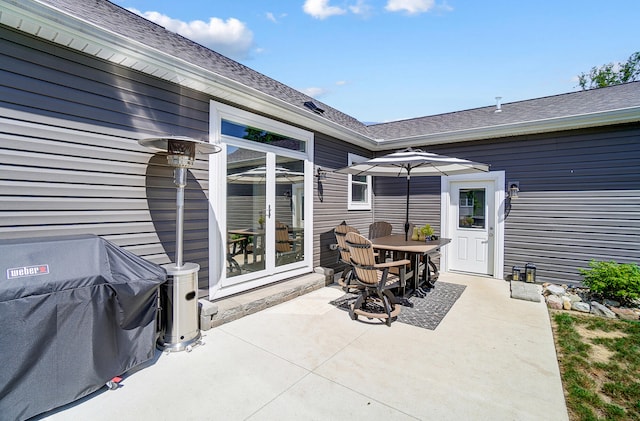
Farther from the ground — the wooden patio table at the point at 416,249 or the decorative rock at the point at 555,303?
the wooden patio table at the point at 416,249

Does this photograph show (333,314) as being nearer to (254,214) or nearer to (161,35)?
(254,214)

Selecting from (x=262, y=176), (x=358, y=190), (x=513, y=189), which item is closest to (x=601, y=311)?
(x=513, y=189)

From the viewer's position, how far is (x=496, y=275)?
5.80 meters

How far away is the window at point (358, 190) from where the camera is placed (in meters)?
6.61

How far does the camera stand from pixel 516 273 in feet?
18.1

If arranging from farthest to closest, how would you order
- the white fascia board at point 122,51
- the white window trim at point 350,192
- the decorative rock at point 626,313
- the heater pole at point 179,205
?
the white window trim at point 350,192, the decorative rock at point 626,313, the heater pole at point 179,205, the white fascia board at point 122,51

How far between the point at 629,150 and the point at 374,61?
4.80 metres

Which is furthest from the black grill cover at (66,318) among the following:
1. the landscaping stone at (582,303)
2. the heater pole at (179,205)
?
the landscaping stone at (582,303)

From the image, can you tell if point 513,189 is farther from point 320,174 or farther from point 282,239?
point 282,239

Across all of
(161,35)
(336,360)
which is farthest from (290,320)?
(161,35)

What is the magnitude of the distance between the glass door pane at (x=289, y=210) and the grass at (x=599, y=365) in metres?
3.60

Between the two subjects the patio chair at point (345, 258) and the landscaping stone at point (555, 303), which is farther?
the patio chair at point (345, 258)

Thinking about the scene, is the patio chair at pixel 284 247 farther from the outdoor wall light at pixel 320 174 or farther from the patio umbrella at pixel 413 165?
the patio umbrella at pixel 413 165

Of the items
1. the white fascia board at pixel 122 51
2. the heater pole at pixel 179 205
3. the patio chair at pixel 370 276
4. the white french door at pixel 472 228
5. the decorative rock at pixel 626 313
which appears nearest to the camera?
the white fascia board at pixel 122 51
